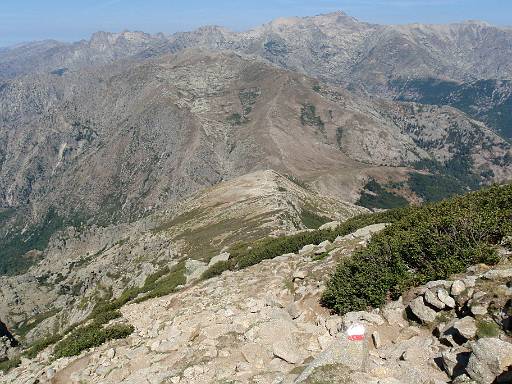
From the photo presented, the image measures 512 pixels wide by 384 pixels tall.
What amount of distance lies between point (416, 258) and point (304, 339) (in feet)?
27.6

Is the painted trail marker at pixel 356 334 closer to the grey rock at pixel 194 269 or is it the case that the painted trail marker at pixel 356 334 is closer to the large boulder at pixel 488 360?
the large boulder at pixel 488 360

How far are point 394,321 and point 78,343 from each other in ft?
77.3

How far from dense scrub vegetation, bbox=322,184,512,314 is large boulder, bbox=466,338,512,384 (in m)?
8.87

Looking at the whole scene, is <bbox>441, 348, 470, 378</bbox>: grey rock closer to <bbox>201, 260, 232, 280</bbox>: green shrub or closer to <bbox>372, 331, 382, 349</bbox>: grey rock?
<bbox>372, 331, 382, 349</bbox>: grey rock

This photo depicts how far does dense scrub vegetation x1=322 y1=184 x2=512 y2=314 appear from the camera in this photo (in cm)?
2628

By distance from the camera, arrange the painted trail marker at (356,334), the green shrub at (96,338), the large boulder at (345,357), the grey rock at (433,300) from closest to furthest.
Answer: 1. the large boulder at (345,357)
2. the painted trail marker at (356,334)
3. the grey rock at (433,300)
4. the green shrub at (96,338)

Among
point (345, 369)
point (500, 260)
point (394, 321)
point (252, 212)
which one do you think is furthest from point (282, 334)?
point (252, 212)

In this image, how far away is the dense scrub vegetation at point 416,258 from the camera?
26.3 meters

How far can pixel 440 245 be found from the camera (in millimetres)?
27531

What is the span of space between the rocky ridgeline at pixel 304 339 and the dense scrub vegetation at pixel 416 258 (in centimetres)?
87

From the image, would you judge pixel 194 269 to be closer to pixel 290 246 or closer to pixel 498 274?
pixel 290 246

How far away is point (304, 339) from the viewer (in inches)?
1016

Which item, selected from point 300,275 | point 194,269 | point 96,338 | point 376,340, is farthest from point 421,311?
point 194,269

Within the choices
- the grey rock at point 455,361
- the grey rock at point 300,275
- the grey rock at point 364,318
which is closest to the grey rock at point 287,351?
the grey rock at point 364,318
